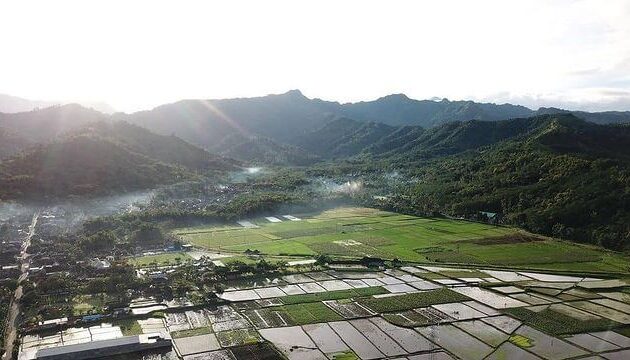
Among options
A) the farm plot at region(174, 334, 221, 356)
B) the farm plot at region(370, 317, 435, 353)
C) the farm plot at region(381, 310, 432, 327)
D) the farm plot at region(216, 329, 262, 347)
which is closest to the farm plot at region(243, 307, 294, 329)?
the farm plot at region(216, 329, 262, 347)

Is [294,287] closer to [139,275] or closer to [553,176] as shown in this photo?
[139,275]

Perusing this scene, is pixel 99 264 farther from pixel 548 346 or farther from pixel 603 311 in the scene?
pixel 603 311

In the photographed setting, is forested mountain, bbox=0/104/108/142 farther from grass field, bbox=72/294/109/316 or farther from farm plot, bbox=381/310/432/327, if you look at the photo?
farm plot, bbox=381/310/432/327

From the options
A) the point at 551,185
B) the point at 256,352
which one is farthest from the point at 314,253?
the point at 551,185

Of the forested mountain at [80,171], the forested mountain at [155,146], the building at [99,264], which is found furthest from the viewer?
the forested mountain at [155,146]

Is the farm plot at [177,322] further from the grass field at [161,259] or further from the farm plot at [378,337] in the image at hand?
the grass field at [161,259]

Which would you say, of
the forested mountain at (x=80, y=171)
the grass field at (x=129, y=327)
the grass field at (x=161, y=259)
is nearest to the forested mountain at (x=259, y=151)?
the forested mountain at (x=80, y=171)

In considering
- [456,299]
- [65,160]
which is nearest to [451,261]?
[456,299]
